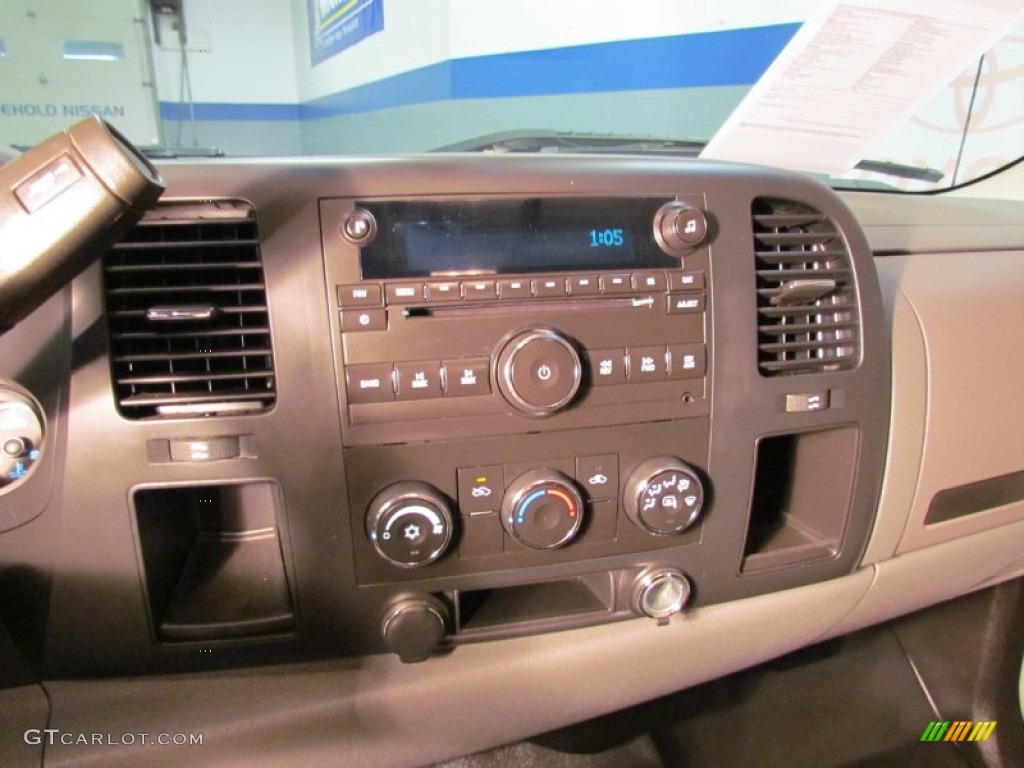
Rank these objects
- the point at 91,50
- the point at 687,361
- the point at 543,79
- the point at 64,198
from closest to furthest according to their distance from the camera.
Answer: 1. the point at 64,198
2. the point at 687,361
3. the point at 543,79
4. the point at 91,50

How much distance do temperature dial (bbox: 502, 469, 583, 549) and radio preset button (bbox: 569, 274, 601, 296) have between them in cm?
17

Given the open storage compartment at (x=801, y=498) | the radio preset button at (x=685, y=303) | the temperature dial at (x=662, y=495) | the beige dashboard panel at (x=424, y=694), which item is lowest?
the beige dashboard panel at (x=424, y=694)

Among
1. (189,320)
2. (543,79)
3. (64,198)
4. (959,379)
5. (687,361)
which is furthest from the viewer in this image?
(543,79)

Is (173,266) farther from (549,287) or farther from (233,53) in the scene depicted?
(233,53)

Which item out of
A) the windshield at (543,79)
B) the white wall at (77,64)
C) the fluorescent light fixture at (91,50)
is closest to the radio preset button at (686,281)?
the windshield at (543,79)

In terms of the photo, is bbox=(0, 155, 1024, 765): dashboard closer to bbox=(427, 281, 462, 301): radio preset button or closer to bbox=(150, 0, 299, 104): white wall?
bbox=(427, 281, 462, 301): radio preset button

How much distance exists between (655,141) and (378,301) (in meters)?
0.79

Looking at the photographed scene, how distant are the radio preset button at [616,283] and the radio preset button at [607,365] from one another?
0.05m

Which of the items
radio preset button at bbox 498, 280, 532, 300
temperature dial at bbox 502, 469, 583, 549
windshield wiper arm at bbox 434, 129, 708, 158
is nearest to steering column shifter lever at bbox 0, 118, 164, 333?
radio preset button at bbox 498, 280, 532, 300

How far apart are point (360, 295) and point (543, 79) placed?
2504mm

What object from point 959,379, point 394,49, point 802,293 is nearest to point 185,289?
point 802,293

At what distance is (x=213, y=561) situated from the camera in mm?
688

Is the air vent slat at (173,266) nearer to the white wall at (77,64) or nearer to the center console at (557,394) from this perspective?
the center console at (557,394)

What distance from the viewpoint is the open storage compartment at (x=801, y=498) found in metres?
0.74
